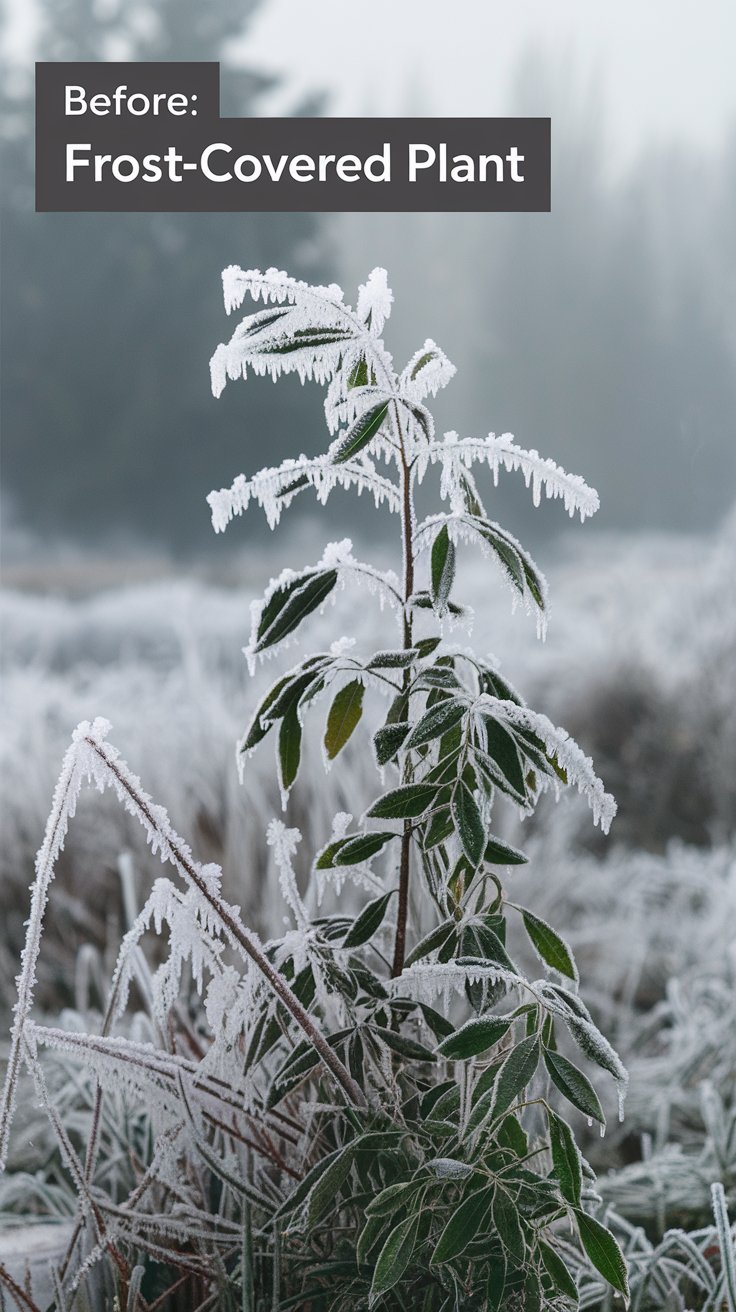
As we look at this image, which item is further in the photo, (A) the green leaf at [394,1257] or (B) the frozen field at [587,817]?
(B) the frozen field at [587,817]

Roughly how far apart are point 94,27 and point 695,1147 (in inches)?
205

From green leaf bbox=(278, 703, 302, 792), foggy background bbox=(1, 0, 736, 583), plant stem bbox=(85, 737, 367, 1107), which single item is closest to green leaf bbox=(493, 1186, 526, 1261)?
plant stem bbox=(85, 737, 367, 1107)

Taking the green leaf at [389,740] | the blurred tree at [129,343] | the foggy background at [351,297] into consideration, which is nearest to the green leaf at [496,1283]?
the green leaf at [389,740]

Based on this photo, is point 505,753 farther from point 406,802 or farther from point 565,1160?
point 565,1160

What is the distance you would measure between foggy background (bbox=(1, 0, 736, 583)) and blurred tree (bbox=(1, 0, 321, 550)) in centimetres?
1

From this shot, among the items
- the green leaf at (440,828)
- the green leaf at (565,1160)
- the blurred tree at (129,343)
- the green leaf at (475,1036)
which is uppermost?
the blurred tree at (129,343)

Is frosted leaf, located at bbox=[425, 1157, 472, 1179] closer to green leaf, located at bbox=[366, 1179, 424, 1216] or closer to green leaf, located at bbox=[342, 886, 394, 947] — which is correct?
green leaf, located at bbox=[366, 1179, 424, 1216]

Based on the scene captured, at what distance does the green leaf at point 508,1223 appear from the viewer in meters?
0.46

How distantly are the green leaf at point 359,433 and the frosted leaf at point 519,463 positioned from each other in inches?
1.9

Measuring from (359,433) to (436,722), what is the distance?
0.41 feet

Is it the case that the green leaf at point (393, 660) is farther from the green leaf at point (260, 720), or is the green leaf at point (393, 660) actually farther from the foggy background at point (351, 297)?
the foggy background at point (351, 297)

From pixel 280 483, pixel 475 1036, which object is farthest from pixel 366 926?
pixel 280 483

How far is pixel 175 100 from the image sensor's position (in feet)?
4.54

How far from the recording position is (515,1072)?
0.45 m
